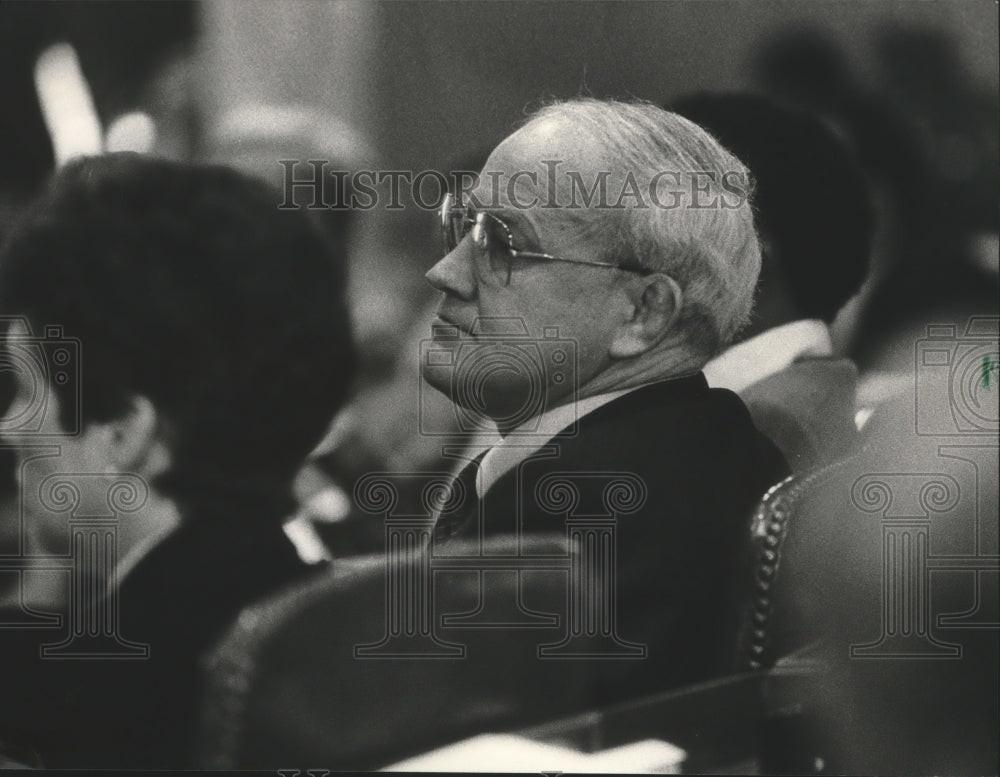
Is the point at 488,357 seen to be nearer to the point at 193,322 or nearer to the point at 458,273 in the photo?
the point at 458,273

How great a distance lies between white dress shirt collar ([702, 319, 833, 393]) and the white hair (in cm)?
3

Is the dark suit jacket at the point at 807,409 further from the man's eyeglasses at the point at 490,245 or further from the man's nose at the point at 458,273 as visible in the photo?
the man's nose at the point at 458,273

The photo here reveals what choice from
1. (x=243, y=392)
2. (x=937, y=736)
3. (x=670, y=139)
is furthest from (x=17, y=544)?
(x=937, y=736)

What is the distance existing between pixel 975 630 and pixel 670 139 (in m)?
1.05

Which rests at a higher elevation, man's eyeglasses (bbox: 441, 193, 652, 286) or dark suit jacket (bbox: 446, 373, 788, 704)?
man's eyeglasses (bbox: 441, 193, 652, 286)

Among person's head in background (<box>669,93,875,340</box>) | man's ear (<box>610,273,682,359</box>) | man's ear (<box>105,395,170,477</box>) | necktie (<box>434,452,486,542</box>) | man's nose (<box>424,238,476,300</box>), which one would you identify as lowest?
necktie (<box>434,452,486,542</box>)

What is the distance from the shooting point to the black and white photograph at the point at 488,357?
89.8 inches

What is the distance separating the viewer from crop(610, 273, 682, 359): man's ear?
225 cm

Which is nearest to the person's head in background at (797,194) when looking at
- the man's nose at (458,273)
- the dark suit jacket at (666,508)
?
the dark suit jacket at (666,508)

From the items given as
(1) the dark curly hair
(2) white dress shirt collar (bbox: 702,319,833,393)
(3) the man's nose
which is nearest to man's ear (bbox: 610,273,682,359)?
(2) white dress shirt collar (bbox: 702,319,833,393)

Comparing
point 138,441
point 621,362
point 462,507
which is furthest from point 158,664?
point 621,362

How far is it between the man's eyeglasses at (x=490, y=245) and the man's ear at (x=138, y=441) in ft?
2.05

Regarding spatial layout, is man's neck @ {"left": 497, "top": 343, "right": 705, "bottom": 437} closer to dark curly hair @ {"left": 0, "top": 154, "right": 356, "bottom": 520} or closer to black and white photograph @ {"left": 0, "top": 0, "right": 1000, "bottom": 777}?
black and white photograph @ {"left": 0, "top": 0, "right": 1000, "bottom": 777}

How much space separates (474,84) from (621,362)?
0.56m
